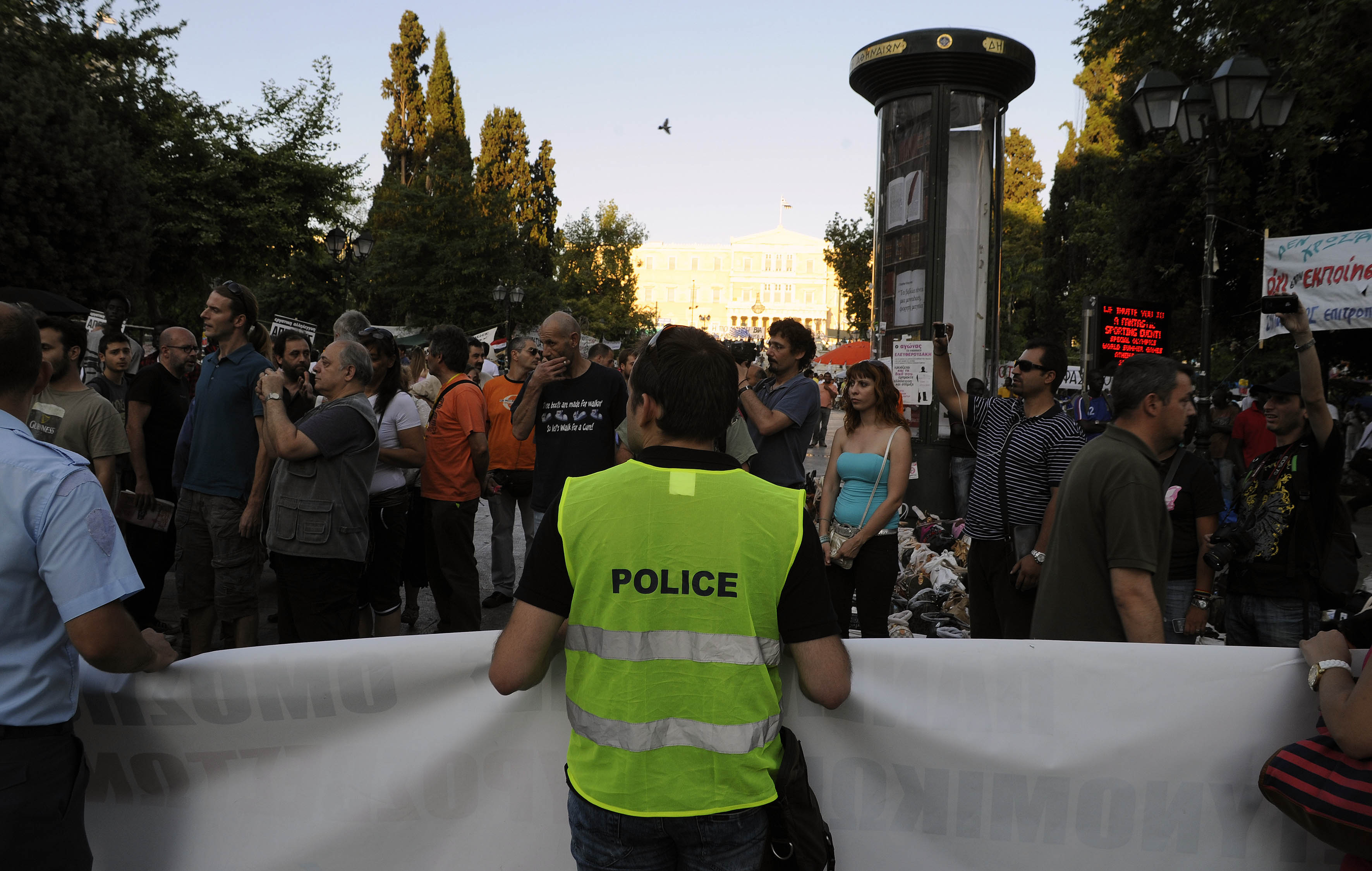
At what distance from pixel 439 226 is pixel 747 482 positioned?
33.0 m

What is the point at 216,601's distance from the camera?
15.9 feet

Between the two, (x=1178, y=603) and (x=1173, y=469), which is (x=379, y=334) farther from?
(x=1178, y=603)

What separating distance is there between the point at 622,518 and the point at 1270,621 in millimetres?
3471

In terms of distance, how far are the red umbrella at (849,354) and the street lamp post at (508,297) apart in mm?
10717

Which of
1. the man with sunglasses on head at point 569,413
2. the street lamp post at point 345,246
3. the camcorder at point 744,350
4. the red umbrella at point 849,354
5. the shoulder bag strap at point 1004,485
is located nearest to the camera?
the shoulder bag strap at point 1004,485

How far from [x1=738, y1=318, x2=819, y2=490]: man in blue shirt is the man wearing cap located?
6.90 ft

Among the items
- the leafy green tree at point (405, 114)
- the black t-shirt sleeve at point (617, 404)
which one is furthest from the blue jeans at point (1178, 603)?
the leafy green tree at point (405, 114)

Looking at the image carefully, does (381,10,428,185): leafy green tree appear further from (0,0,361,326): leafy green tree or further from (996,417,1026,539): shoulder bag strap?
(996,417,1026,539): shoulder bag strap

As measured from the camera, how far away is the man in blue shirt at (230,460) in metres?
4.75

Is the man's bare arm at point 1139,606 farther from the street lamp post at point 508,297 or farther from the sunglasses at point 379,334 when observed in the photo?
the street lamp post at point 508,297

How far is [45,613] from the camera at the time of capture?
1937 mm

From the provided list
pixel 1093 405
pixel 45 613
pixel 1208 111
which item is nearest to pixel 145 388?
pixel 45 613

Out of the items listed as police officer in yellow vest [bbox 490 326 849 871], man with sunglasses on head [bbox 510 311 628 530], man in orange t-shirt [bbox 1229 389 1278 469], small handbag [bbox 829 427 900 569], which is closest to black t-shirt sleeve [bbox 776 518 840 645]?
police officer in yellow vest [bbox 490 326 849 871]

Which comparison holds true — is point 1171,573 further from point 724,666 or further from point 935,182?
point 935,182
